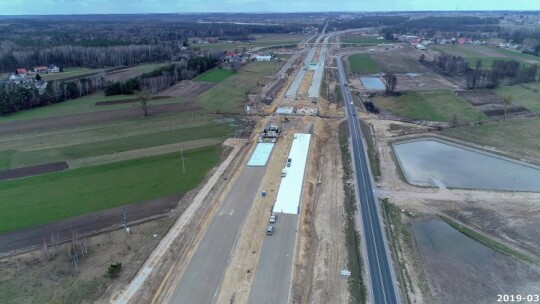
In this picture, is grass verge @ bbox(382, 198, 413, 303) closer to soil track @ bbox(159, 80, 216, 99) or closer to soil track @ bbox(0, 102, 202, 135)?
soil track @ bbox(0, 102, 202, 135)

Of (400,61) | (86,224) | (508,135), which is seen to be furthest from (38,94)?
(400,61)

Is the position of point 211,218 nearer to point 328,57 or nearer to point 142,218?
point 142,218

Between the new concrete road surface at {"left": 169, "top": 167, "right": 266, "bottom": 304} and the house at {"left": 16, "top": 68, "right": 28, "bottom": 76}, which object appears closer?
the new concrete road surface at {"left": 169, "top": 167, "right": 266, "bottom": 304}

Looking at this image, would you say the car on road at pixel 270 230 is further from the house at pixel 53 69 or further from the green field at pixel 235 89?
the house at pixel 53 69

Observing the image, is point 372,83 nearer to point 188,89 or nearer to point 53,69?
point 188,89

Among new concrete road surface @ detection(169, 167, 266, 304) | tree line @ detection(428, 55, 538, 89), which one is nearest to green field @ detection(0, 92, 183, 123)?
new concrete road surface @ detection(169, 167, 266, 304)

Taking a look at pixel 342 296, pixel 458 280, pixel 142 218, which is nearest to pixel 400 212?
pixel 458 280

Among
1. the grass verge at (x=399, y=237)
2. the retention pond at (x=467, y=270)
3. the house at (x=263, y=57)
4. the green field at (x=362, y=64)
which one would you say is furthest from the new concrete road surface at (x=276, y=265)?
the house at (x=263, y=57)
